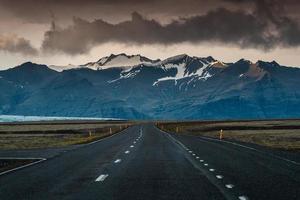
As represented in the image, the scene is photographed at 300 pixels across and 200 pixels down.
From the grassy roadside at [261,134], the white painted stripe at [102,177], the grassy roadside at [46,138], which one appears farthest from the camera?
the grassy roadside at [46,138]

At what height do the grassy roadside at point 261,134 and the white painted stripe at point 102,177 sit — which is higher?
the grassy roadside at point 261,134

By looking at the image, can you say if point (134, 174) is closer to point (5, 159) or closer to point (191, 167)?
point (191, 167)

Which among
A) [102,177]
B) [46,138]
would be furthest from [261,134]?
[102,177]

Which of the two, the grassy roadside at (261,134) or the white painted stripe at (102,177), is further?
the grassy roadside at (261,134)

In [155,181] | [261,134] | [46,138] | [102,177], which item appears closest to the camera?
[155,181]

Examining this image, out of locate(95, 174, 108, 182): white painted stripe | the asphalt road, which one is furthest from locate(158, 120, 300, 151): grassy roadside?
locate(95, 174, 108, 182): white painted stripe

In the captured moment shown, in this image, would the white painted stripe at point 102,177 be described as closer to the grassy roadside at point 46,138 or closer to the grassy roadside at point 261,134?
the grassy roadside at point 261,134

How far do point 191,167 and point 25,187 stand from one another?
29.9ft

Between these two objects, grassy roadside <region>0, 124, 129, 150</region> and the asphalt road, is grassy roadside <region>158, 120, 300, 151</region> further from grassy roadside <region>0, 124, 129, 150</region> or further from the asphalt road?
the asphalt road

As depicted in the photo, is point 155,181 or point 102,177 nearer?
point 155,181

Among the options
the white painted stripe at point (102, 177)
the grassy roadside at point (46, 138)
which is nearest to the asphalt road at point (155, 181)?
the white painted stripe at point (102, 177)

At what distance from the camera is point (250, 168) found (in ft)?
79.3

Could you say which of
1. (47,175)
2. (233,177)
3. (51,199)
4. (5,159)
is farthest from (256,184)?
(5,159)

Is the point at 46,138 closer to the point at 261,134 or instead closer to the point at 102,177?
the point at 261,134
